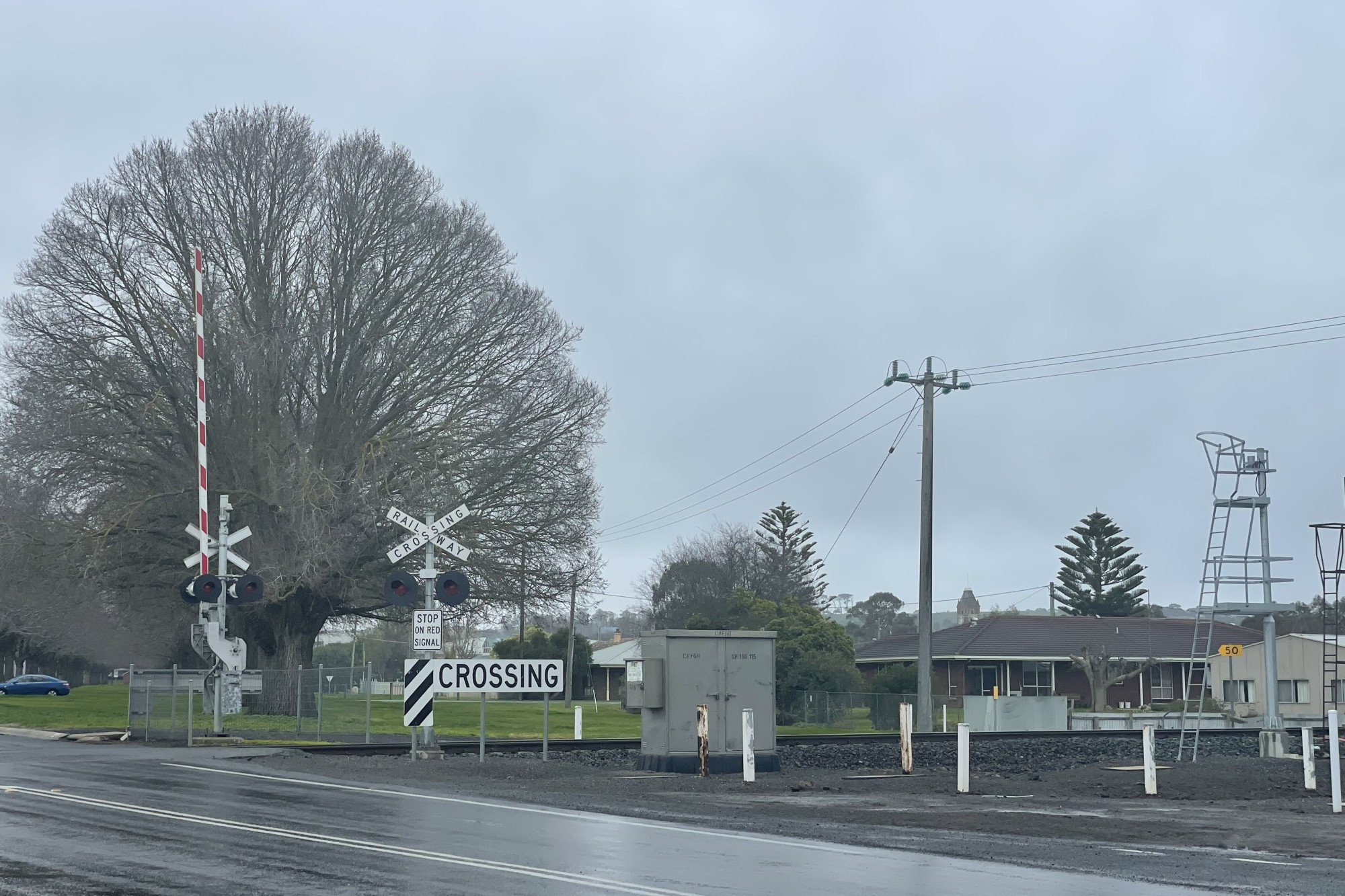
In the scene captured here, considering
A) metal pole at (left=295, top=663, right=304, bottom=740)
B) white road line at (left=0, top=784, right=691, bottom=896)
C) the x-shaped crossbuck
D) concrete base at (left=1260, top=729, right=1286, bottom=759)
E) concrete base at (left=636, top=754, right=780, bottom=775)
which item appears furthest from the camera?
metal pole at (left=295, top=663, right=304, bottom=740)

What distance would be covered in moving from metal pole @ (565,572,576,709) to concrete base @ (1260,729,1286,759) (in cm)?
2082

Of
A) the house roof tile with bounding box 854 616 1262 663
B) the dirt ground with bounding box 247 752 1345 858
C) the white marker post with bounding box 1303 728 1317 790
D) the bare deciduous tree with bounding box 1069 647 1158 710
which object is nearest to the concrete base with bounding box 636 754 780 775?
the dirt ground with bounding box 247 752 1345 858

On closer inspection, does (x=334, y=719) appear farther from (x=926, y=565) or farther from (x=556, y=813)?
(x=556, y=813)

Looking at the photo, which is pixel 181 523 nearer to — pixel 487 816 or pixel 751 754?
pixel 751 754

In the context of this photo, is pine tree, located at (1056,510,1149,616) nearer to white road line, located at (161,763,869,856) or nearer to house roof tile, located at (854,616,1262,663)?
house roof tile, located at (854,616,1262,663)

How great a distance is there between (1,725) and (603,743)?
17608 mm

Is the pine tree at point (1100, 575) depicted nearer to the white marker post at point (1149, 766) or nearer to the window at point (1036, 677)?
the window at point (1036, 677)

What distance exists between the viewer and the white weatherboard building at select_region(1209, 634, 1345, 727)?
6281 centimetres

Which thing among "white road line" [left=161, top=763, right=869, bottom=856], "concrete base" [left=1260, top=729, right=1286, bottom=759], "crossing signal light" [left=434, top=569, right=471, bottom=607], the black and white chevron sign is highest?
"crossing signal light" [left=434, top=569, right=471, bottom=607]

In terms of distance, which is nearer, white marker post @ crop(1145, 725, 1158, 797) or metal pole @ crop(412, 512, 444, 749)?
white marker post @ crop(1145, 725, 1158, 797)

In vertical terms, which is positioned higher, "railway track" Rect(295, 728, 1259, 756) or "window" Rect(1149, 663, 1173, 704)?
"railway track" Rect(295, 728, 1259, 756)

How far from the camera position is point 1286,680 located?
65.5 meters

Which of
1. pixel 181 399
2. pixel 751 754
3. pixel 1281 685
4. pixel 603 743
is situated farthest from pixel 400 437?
pixel 1281 685

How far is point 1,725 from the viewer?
38.3 m
